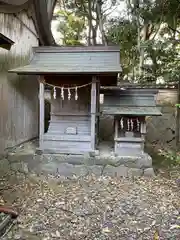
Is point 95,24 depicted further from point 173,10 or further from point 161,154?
point 161,154

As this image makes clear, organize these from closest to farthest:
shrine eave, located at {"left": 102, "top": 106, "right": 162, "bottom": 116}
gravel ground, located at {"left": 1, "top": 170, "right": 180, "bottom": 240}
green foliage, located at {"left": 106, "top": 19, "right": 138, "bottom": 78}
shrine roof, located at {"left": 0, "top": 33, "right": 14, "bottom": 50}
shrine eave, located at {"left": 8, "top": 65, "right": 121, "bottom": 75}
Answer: gravel ground, located at {"left": 1, "top": 170, "right": 180, "bottom": 240}, shrine roof, located at {"left": 0, "top": 33, "right": 14, "bottom": 50}, shrine eave, located at {"left": 8, "top": 65, "right": 121, "bottom": 75}, shrine eave, located at {"left": 102, "top": 106, "right": 162, "bottom": 116}, green foliage, located at {"left": 106, "top": 19, "right": 138, "bottom": 78}

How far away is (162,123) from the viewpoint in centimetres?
923

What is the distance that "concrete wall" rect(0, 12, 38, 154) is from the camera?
5922 mm

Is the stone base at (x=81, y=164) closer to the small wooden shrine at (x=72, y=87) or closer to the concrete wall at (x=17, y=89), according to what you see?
the small wooden shrine at (x=72, y=87)

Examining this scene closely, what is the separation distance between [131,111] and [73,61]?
183 cm

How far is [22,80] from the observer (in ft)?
22.6

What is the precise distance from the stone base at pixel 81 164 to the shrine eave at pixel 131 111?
3.24 ft

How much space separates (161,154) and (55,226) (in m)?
4.52

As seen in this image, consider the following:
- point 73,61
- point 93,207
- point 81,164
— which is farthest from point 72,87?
point 93,207

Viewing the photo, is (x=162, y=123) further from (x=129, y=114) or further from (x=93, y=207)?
(x=93, y=207)

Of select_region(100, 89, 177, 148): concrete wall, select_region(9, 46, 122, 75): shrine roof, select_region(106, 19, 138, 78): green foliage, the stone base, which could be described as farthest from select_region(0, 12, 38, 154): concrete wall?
select_region(106, 19, 138, 78): green foliage

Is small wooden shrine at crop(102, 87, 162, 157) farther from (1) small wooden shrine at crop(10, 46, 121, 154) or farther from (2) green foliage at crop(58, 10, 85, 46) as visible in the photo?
(2) green foliage at crop(58, 10, 85, 46)

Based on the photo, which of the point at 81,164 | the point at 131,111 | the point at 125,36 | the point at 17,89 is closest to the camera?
the point at 131,111

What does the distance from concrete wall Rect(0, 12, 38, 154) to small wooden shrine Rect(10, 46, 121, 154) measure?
456mm
